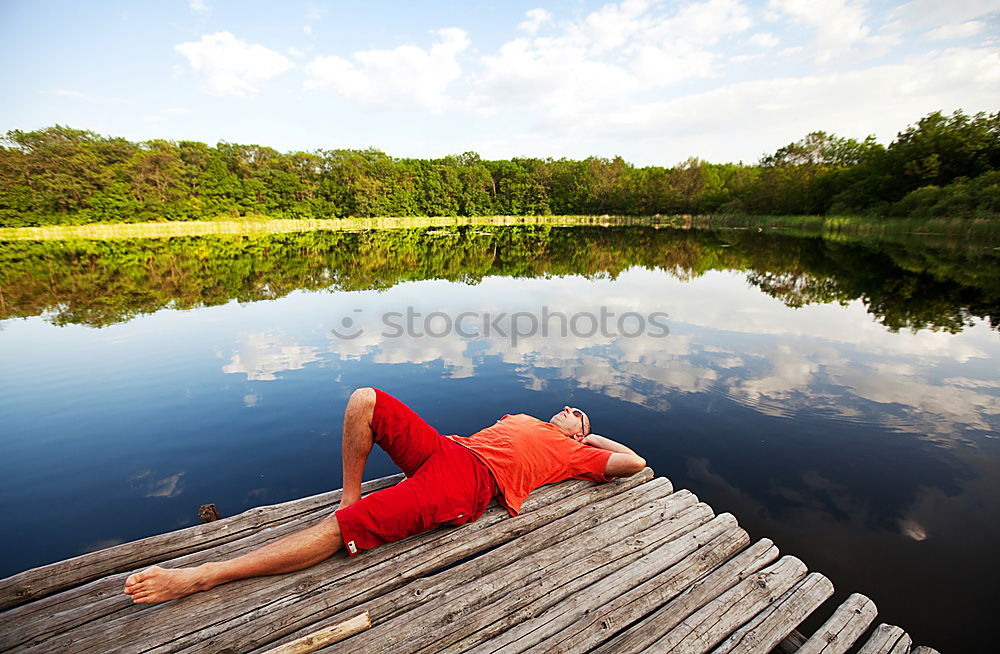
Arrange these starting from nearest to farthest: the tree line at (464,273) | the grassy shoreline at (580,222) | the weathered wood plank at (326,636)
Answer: the weathered wood plank at (326,636)
the tree line at (464,273)
the grassy shoreline at (580,222)

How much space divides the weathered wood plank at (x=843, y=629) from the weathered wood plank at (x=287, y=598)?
1.85 meters

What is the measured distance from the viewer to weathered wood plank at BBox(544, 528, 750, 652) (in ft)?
7.89

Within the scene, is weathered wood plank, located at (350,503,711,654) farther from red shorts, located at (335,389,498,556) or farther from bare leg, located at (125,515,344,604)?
bare leg, located at (125,515,344,604)

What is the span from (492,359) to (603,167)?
86126 millimetres

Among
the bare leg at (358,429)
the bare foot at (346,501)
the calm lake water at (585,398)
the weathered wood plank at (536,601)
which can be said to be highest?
the bare leg at (358,429)

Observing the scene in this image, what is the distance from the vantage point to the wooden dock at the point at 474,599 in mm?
2330

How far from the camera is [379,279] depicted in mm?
18797

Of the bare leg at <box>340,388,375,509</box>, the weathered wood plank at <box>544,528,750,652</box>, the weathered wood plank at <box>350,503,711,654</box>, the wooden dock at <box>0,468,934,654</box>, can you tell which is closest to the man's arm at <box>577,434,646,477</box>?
the weathered wood plank at <box>350,503,711,654</box>

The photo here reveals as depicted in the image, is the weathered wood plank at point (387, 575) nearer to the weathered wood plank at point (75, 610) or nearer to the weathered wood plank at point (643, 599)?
the weathered wood plank at point (75, 610)

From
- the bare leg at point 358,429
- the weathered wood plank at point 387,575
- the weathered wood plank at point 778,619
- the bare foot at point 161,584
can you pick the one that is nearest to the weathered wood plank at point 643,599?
the weathered wood plank at point 778,619

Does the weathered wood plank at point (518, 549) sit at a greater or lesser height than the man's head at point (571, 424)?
lesser

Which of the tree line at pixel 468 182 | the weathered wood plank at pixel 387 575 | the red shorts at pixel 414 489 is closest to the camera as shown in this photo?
the weathered wood plank at pixel 387 575

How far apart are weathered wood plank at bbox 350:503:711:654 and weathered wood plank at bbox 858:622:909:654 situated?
3.77ft

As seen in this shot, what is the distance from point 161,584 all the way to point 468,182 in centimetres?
8867
